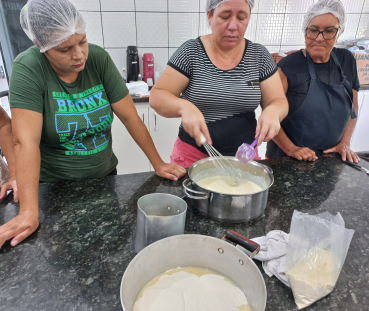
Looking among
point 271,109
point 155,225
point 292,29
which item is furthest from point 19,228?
point 292,29

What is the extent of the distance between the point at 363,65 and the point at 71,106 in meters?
2.57

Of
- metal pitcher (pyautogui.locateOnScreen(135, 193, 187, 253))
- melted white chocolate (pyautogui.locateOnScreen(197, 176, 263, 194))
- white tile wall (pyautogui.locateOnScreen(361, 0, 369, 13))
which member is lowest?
melted white chocolate (pyautogui.locateOnScreen(197, 176, 263, 194))

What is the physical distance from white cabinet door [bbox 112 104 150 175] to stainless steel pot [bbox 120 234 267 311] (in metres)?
1.71

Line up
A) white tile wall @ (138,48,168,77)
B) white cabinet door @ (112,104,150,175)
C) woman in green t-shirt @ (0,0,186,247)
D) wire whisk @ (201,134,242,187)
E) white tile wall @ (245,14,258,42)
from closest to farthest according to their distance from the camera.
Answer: woman in green t-shirt @ (0,0,186,247)
wire whisk @ (201,134,242,187)
white cabinet door @ (112,104,150,175)
white tile wall @ (138,48,168,77)
white tile wall @ (245,14,258,42)

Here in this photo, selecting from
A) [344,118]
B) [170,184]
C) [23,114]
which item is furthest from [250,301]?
[344,118]

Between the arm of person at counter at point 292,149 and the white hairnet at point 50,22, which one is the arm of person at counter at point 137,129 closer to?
the white hairnet at point 50,22

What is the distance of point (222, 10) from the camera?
1066 millimetres

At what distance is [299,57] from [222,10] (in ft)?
1.89

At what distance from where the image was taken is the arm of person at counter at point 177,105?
3.02 feet

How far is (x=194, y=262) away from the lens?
640mm

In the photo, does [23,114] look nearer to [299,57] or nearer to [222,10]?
[222,10]

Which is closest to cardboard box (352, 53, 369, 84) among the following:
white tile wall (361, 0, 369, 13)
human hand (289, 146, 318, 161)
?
white tile wall (361, 0, 369, 13)

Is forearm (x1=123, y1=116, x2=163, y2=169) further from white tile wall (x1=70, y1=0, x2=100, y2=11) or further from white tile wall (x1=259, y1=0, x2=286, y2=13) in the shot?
white tile wall (x1=259, y1=0, x2=286, y2=13)

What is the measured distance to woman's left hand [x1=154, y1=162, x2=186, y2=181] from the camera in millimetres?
1055
